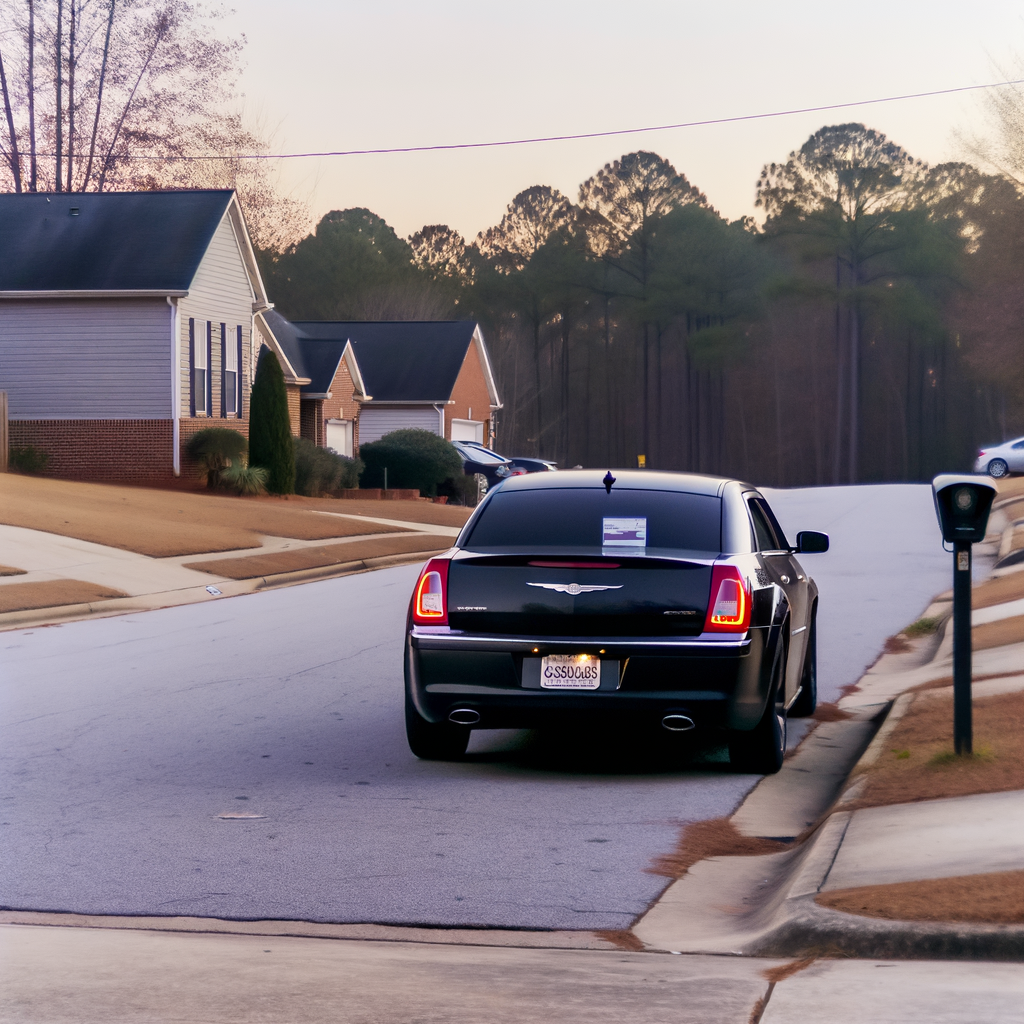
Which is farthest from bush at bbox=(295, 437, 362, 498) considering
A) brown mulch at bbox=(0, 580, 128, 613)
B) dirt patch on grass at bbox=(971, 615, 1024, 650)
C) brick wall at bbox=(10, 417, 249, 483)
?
dirt patch on grass at bbox=(971, 615, 1024, 650)

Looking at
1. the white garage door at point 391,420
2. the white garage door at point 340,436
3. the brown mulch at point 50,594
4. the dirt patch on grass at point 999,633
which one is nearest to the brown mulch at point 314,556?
the brown mulch at point 50,594

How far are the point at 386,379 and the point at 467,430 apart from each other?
494 cm

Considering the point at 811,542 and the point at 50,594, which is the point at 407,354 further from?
the point at 811,542

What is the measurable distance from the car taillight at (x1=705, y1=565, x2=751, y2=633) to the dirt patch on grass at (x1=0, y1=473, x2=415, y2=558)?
49.3 feet

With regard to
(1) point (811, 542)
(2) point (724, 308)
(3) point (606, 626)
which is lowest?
(3) point (606, 626)

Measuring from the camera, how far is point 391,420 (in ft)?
184

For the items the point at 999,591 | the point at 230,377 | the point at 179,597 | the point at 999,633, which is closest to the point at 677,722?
the point at 999,633

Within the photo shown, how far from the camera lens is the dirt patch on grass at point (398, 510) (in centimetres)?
3200

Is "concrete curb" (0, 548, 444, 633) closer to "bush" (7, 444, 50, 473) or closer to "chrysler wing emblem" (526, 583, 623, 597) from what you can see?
"chrysler wing emblem" (526, 583, 623, 597)

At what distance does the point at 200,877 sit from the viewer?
584cm

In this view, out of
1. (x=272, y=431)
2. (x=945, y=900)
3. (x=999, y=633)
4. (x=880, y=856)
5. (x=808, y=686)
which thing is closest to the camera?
(x=945, y=900)

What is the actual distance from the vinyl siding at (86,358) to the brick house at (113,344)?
24 millimetres

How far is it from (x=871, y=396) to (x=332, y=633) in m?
86.0

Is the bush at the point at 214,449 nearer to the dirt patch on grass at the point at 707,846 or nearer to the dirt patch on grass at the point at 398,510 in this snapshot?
the dirt patch on grass at the point at 398,510
